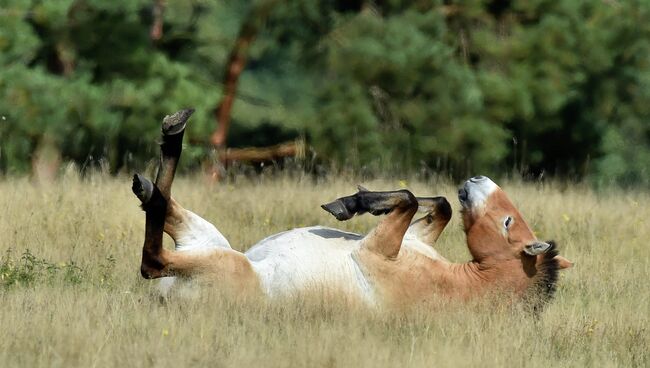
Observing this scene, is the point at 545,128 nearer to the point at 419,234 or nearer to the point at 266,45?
the point at 266,45

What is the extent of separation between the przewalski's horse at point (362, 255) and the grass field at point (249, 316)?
5.6 inches

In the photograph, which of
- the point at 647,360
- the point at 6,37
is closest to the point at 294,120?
the point at 6,37

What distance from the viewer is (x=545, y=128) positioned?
1853 centimetres

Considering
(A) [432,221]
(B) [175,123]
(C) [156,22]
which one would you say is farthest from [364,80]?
(B) [175,123]

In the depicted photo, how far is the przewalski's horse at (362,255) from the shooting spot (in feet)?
19.7

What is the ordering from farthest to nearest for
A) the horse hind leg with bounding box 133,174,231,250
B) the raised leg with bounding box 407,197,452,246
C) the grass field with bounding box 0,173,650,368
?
the raised leg with bounding box 407,197,452,246
the horse hind leg with bounding box 133,174,231,250
the grass field with bounding box 0,173,650,368

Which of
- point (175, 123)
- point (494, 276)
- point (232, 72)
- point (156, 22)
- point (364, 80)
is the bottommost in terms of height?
point (494, 276)

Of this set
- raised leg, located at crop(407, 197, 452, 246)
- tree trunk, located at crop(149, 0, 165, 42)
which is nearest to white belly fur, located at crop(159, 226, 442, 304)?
raised leg, located at crop(407, 197, 452, 246)

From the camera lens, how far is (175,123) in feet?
20.8

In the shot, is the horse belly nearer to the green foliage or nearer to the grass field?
the grass field

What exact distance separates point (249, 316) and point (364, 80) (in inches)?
460

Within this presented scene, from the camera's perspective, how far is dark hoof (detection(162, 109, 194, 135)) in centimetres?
634

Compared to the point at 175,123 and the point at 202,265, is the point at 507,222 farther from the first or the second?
the point at 175,123

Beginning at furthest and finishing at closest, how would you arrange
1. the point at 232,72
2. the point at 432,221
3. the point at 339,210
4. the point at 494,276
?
the point at 232,72 < the point at 432,221 < the point at 339,210 < the point at 494,276
